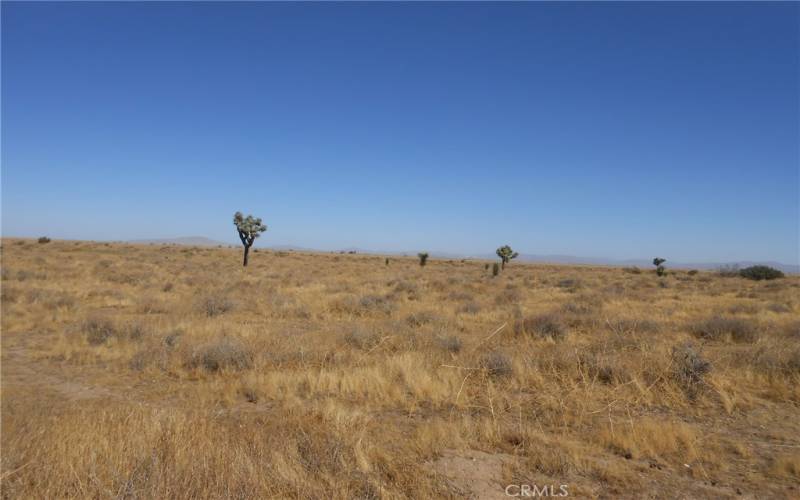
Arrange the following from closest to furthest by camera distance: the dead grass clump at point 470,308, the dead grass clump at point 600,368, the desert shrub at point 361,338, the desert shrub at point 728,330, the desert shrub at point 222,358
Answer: the dead grass clump at point 600,368
the desert shrub at point 222,358
the desert shrub at point 361,338
the desert shrub at point 728,330
the dead grass clump at point 470,308

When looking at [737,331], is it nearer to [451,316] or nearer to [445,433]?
[451,316]

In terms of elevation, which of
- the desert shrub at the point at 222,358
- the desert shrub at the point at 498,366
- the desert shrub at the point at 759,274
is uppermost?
the desert shrub at the point at 759,274

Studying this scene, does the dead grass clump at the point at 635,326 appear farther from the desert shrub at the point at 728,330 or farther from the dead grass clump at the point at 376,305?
the dead grass clump at the point at 376,305

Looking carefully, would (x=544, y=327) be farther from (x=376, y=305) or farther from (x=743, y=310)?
(x=743, y=310)

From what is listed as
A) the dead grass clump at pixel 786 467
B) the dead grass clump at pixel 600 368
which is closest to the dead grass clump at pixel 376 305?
the dead grass clump at pixel 600 368

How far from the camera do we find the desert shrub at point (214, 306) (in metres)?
13.9

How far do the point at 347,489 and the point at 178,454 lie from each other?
1707 millimetres

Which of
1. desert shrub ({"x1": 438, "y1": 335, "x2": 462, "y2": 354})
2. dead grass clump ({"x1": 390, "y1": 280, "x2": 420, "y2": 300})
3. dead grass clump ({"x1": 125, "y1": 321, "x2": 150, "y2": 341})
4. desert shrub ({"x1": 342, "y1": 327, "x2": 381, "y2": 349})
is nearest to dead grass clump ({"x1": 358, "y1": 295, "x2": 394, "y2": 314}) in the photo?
dead grass clump ({"x1": 390, "y1": 280, "x2": 420, "y2": 300})

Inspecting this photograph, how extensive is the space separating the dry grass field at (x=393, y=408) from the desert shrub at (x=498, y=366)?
0.04m

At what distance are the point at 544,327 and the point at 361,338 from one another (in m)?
4.94

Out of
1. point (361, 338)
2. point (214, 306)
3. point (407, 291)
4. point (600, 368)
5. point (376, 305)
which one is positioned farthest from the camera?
point (407, 291)

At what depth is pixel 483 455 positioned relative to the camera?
4801 millimetres

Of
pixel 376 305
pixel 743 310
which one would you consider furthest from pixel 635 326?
pixel 376 305

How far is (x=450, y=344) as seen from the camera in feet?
30.7
